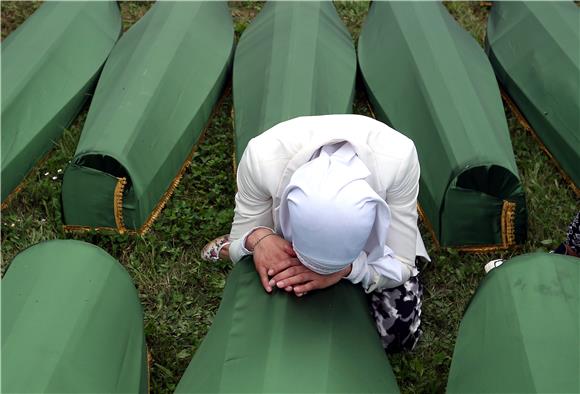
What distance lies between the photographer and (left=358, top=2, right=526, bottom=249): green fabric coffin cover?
2.37 m

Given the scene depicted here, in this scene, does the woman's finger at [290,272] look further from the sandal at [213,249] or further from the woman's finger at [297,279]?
the sandal at [213,249]

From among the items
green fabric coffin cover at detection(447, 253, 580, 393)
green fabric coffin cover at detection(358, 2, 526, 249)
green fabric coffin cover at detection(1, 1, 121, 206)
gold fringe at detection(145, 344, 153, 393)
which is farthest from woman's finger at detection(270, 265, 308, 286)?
green fabric coffin cover at detection(1, 1, 121, 206)

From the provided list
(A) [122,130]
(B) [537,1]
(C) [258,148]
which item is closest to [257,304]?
(C) [258,148]

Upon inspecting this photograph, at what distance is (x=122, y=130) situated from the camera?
8.16 ft

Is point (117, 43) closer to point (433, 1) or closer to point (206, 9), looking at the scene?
point (206, 9)

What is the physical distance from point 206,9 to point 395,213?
163 centimetres

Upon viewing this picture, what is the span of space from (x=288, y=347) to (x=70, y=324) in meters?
0.54

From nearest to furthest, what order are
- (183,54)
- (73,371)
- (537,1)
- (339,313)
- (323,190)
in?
(323,190), (73,371), (339,313), (183,54), (537,1)

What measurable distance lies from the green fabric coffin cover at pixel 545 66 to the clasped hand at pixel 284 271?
1.32m

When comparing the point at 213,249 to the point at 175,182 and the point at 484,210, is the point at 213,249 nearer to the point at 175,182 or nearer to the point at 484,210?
the point at 175,182

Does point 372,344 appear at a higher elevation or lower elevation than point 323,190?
lower

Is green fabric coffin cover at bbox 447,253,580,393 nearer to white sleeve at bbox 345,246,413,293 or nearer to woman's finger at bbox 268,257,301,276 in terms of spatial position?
white sleeve at bbox 345,246,413,293

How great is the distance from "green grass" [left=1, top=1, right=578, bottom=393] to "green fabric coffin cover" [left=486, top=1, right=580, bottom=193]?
107 millimetres

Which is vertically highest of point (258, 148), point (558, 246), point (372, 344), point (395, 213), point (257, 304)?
point (258, 148)
